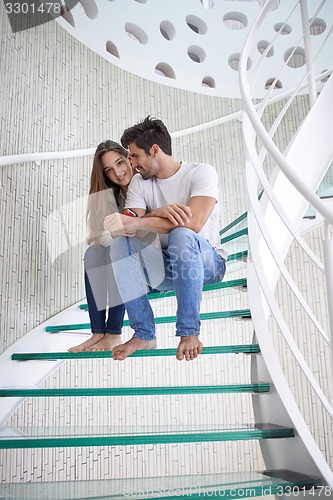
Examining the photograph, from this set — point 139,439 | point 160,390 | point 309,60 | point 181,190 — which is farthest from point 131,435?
point 309,60

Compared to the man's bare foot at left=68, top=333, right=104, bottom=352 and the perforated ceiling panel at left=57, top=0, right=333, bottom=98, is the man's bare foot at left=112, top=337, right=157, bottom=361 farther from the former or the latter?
the perforated ceiling panel at left=57, top=0, right=333, bottom=98

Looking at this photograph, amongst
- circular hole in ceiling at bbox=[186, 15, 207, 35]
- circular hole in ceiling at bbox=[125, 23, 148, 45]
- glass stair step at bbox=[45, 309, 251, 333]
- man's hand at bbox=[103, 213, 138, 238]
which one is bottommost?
glass stair step at bbox=[45, 309, 251, 333]

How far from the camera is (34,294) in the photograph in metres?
1.60

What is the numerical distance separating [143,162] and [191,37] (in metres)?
0.96

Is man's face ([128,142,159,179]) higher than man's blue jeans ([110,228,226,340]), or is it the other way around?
man's face ([128,142,159,179])

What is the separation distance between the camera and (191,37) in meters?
2.21

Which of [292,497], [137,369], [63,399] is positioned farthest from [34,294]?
[292,497]

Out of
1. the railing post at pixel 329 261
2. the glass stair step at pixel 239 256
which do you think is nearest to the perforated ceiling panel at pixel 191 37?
the glass stair step at pixel 239 256

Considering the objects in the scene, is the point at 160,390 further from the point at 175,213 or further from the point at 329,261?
the point at 329,261

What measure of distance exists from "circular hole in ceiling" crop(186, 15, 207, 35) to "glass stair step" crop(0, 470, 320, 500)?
1745 millimetres

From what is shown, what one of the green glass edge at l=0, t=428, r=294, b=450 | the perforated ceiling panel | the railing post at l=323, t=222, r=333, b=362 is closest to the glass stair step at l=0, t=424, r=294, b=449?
the green glass edge at l=0, t=428, r=294, b=450

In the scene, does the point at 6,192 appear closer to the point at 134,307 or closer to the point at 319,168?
the point at 134,307

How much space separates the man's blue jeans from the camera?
51.0 inches

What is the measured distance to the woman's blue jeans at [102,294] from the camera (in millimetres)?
1375
